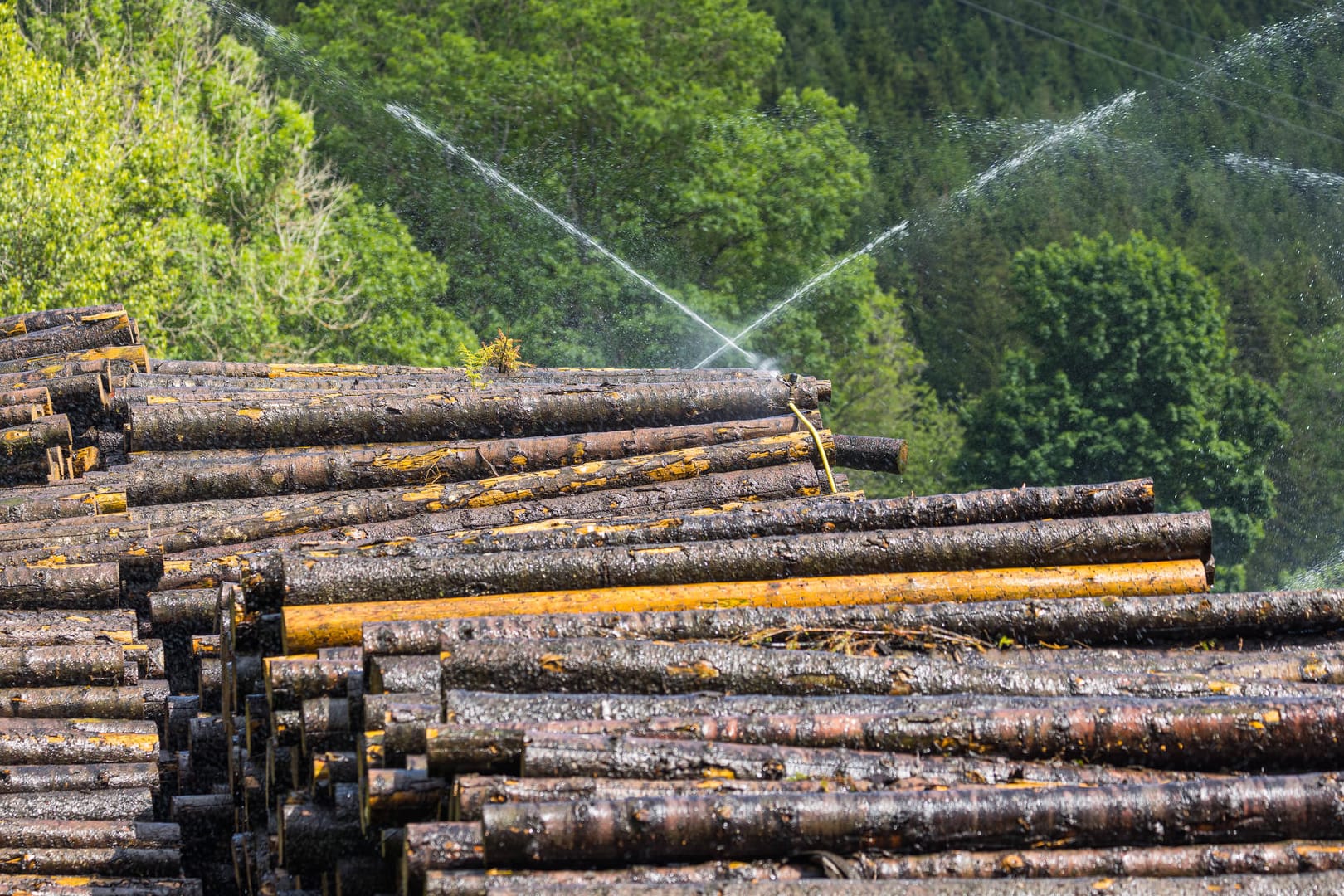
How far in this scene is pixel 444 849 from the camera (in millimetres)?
5379

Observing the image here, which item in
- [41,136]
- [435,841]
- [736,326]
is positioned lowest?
[736,326]

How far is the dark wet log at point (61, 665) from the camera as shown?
27.8 feet

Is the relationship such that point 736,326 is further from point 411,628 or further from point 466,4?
point 411,628

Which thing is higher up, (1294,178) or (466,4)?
(466,4)

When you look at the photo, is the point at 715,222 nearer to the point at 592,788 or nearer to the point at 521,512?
the point at 521,512

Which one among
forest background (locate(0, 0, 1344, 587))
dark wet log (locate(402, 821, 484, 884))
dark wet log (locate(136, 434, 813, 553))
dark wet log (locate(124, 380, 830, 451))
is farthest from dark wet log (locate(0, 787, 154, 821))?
forest background (locate(0, 0, 1344, 587))

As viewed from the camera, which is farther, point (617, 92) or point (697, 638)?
point (617, 92)

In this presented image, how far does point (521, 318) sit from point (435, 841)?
133 feet

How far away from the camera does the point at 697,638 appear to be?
664 cm

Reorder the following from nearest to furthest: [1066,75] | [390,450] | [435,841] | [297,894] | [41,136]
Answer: [435,841] < [297,894] < [390,450] < [41,136] < [1066,75]

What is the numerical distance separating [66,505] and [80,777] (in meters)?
2.00

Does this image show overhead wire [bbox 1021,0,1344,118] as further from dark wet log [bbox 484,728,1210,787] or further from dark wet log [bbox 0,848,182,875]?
dark wet log [bbox 484,728,1210,787]

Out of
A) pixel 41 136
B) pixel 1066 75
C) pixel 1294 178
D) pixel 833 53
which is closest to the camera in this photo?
pixel 41 136

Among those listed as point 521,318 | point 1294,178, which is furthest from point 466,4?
point 1294,178
